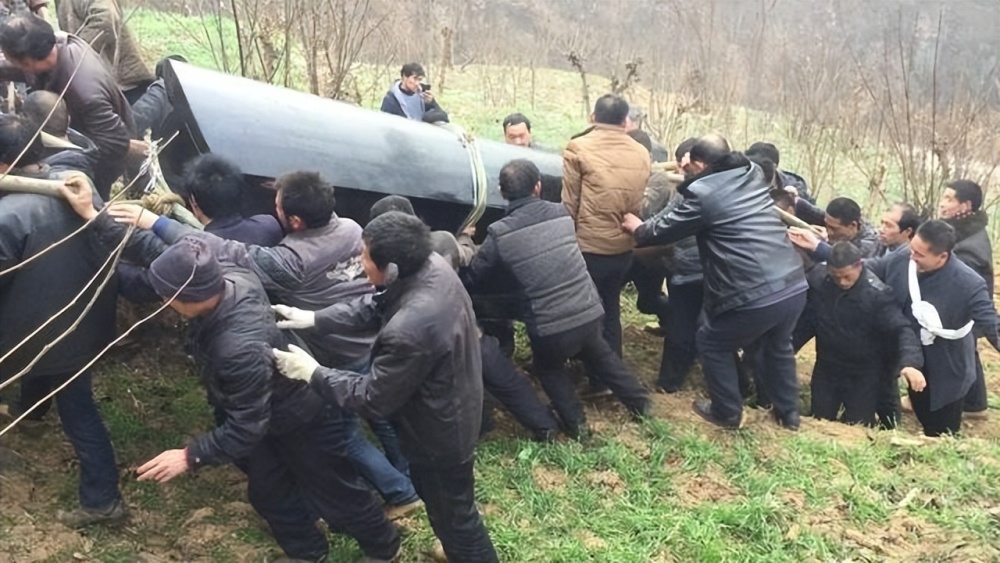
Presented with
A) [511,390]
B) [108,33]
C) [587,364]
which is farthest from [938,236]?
[108,33]

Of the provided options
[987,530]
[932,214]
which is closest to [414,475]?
[987,530]

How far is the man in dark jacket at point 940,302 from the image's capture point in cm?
541

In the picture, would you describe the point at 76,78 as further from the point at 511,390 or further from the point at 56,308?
the point at 511,390

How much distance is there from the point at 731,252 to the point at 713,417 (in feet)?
3.68

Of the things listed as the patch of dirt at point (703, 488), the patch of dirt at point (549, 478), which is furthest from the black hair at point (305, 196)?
the patch of dirt at point (703, 488)

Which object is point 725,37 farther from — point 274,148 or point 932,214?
point 274,148

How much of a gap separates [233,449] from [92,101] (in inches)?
87.1

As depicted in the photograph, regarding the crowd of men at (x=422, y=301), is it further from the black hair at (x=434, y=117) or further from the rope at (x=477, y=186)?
the black hair at (x=434, y=117)

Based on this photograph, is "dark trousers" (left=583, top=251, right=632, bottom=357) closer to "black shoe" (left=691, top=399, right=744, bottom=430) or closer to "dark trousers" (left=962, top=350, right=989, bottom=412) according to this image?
"black shoe" (left=691, top=399, right=744, bottom=430)

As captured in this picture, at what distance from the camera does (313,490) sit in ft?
12.1

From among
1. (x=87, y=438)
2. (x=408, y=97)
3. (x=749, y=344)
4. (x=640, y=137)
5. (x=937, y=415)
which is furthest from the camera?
(x=408, y=97)

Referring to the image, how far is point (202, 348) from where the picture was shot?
3.27m

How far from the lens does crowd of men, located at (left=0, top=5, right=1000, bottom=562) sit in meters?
3.30

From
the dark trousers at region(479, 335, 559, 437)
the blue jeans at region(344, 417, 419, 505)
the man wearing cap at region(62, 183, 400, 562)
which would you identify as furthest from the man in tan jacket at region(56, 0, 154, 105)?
→ the blue jeans at region(344, 417, 419, 505)
